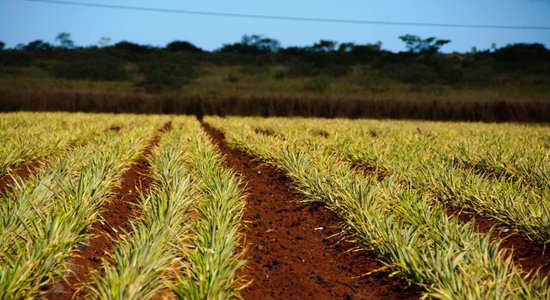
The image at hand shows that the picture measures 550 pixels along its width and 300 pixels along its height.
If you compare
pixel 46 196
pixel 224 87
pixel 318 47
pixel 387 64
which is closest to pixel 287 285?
pixel 46 196

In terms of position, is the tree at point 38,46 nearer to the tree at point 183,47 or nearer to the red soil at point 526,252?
the tree at point 183,47

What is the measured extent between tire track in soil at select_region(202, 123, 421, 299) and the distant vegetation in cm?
1825

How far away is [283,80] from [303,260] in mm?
33428

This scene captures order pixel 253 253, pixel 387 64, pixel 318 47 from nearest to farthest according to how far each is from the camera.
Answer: pixel 253 253, pixel 387 64, pixel 318 47

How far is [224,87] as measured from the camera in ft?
98.7

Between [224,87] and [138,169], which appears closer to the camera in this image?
[138,169]

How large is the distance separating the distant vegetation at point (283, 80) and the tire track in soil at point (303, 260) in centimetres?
1825

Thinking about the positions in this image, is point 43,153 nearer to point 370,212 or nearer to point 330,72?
point 370,212

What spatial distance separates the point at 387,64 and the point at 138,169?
134ft

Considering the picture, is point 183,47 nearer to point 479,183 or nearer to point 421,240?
point 479,183

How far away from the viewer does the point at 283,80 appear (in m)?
35.6

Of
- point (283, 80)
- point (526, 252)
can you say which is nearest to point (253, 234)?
point (526, 252)

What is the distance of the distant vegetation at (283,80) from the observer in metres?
21.7

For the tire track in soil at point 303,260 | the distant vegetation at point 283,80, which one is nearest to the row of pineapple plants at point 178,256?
the tire track in soil at point 303,260
